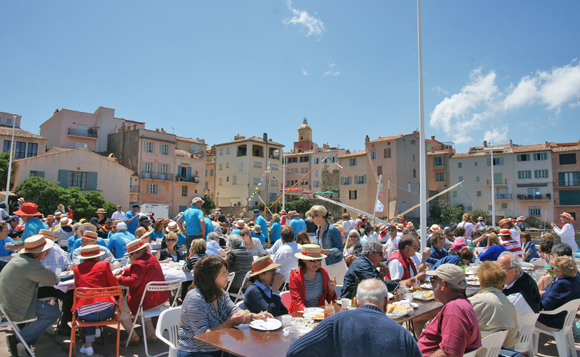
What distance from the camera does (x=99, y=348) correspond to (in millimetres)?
5277

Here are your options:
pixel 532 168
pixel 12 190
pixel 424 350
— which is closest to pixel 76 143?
pixel 12 190

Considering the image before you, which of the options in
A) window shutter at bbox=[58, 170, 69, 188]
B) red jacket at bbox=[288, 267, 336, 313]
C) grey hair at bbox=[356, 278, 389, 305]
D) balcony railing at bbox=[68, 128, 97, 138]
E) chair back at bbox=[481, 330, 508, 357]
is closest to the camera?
grey hair at bbox=[356, 278, 389, 305]

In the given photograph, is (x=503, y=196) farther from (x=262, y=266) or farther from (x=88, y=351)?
(x=88, y=351)

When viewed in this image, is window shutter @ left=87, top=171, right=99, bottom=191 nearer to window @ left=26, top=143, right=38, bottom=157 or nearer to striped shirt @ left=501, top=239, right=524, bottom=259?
window @ left=26, top=143, right=38, bottom=157

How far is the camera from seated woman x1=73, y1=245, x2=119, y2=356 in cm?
471

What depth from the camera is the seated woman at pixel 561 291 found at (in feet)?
15.8

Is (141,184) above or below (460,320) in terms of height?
above

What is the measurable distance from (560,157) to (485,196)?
32.6ft

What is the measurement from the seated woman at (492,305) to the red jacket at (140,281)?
409cm

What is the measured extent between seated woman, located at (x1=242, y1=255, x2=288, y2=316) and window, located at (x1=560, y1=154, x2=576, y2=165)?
54.3 m

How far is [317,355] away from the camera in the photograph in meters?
2.12

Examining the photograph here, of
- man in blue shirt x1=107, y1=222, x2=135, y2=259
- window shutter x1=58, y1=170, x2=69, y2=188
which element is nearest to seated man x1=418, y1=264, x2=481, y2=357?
man in blue shirt x1=107, y1=222, x2=135, y2=259

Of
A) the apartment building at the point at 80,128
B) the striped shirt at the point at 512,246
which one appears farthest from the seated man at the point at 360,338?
the apartment building at the point at 80,128

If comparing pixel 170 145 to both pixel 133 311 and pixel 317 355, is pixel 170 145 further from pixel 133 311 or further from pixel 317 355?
pixel 317 355
